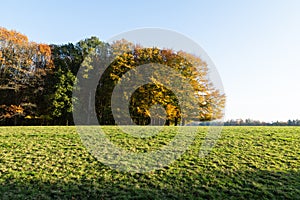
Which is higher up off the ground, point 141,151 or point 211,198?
point 141,151

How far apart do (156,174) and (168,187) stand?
0.91 m

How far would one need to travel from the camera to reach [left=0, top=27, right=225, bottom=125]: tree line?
21828 mm

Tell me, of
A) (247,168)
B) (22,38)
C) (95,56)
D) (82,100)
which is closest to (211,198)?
(247,168)

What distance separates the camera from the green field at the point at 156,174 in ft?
21.7

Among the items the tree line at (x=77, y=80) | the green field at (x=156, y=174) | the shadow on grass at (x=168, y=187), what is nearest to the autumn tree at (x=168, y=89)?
the tree line at (x=77, y=80)

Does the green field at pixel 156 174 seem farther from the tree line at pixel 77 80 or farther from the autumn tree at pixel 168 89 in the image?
the tree line at pixel 77 80

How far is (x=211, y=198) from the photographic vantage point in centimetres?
635

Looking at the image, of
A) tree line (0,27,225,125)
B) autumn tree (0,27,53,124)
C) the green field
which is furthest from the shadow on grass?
autumn tree (0,27,53,124)

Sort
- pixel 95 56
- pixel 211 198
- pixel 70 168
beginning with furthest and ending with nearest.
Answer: pixel 95 56 → pixel 70 168 → pixel 211 198

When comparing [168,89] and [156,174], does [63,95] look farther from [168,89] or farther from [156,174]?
[156,174]

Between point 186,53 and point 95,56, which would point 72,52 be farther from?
point 186,53

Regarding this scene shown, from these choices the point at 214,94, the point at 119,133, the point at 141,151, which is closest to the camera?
the point at 141,151

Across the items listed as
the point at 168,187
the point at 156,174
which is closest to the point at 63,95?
the point at 156,174

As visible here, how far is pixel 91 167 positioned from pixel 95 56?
2339 centimetres
